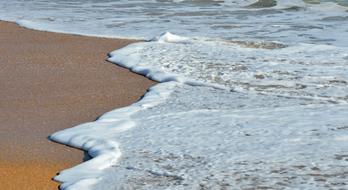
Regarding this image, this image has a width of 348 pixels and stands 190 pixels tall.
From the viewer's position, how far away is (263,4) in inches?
662

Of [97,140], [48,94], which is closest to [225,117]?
[97,140]

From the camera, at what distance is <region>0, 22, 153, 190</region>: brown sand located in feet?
15.6

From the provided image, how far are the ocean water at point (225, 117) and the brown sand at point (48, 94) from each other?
0.53ft

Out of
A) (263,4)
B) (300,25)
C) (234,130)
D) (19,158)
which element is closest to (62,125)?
(19,158)

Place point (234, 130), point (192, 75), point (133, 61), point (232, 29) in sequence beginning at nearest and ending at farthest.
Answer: point (234, 130), point (192, 75), point (133, 61), point (232, 29)

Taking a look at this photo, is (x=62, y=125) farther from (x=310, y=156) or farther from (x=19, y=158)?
(x=310, y=156)

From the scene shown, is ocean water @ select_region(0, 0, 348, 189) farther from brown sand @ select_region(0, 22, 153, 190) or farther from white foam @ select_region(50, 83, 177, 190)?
brown sand @ select_region(0, 22, 153, 190)

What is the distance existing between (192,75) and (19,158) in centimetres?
281

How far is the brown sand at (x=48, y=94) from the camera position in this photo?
4742mm

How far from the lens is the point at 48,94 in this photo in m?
6.67

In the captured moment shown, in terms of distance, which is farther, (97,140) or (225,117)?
(225,117)

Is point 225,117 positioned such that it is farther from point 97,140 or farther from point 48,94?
point 48,94

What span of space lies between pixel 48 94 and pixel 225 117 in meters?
1.67

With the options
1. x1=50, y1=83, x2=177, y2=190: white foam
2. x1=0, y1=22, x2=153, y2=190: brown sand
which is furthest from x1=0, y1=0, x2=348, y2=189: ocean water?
x1=0, y1=22, x2=153, y2=190: brown sand
